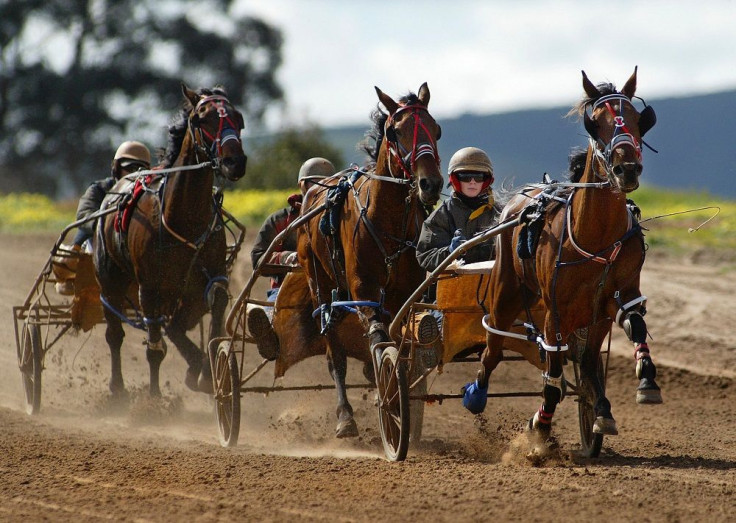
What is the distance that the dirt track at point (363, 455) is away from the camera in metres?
5.33

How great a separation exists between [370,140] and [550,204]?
161cm

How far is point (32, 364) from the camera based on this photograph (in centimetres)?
1007

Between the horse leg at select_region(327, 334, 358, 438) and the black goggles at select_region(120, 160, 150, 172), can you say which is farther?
the black goggles at select_region(120, 160, 150, 172)

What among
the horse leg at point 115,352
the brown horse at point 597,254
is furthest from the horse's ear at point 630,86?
the horse leg at point 115,352

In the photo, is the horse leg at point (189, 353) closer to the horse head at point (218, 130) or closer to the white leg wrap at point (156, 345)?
the white leg wrap at point (156, 345)

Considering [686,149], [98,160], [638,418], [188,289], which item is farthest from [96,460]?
[98,160]

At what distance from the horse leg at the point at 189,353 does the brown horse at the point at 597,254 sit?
3486 mm

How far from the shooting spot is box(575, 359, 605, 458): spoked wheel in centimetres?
679

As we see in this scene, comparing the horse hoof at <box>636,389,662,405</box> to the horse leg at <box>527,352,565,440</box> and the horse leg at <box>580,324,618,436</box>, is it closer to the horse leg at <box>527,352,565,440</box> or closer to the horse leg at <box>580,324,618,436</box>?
the horse leg at <box>580,324,618,436</box>

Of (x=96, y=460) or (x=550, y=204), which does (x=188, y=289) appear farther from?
(x=550, y=204)

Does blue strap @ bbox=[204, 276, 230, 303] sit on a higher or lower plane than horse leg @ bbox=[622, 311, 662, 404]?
higher

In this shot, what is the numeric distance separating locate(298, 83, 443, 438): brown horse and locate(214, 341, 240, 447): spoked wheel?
794 millimetres

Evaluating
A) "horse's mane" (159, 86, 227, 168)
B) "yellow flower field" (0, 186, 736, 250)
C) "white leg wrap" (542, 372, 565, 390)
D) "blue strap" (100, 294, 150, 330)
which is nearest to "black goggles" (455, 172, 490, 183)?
"white leg wrap" (542, 372, 565, 390)

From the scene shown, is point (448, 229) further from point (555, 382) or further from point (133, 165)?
point (133, 165)
